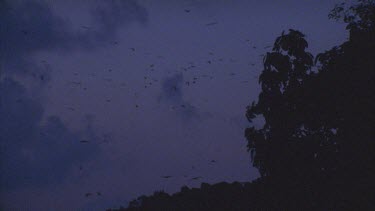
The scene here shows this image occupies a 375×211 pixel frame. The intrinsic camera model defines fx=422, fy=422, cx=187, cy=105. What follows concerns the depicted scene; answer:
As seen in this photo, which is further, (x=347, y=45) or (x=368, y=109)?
(x=347, y=45)

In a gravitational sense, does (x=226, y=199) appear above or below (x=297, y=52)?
below

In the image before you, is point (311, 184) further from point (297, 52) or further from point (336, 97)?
point (297, 52)

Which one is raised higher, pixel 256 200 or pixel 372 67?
pixel 372 67

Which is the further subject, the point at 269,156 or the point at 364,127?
the point at 269,156

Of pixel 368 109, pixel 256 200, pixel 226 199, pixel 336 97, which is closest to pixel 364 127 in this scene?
pixel 368 109

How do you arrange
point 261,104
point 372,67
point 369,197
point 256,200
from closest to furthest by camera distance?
point 369,197, point 372,67, point 261,104, point 256,200

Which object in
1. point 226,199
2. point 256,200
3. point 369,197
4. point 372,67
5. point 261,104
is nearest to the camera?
point 369,197

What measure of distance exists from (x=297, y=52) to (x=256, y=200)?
287 inches

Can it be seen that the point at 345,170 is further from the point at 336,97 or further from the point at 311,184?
the point at 336,97

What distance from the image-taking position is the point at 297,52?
16.0 metres

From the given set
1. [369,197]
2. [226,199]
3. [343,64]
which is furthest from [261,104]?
[226,199]

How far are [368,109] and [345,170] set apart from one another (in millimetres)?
2211

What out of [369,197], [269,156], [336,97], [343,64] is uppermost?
[343,64]

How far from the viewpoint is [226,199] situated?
3384cm
